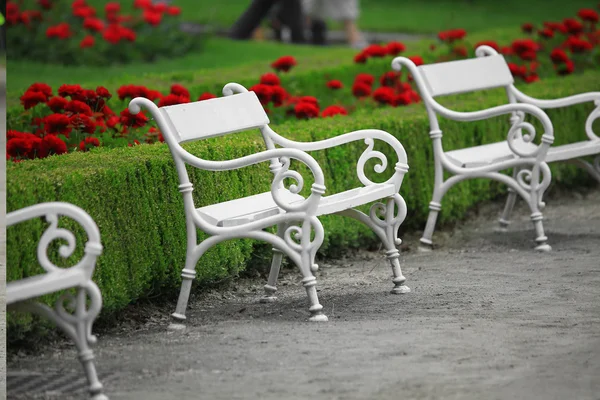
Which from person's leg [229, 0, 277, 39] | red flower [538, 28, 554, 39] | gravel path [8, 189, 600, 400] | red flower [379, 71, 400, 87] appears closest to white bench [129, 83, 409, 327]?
gravel path [8, 189, 600, 400]

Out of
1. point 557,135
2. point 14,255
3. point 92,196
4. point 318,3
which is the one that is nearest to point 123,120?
point 92,196

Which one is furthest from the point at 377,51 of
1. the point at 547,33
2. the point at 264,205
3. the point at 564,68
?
the point at 264,205

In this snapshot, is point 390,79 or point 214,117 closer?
point 214,117

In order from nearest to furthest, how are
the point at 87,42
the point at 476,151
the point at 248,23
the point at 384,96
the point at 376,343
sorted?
the point at 376,343 < the point at 476,151 < the point at 384,96 < the point at 87,42 < the point at 248,23

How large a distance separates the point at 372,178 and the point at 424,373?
2.65 meters

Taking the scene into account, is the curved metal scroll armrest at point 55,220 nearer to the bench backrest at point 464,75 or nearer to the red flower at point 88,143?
the red flower at point 88,143

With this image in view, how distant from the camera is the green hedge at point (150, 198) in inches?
195

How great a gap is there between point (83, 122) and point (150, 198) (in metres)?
1.08

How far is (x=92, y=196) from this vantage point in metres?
5.21

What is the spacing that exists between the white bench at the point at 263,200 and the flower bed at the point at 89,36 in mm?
6798

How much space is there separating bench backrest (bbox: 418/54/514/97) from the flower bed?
5611mm

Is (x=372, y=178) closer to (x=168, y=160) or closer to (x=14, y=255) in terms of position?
(x=168, y=160)

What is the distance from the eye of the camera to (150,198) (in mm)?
5539

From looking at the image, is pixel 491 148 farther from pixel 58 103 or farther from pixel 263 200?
pixel 58 103
